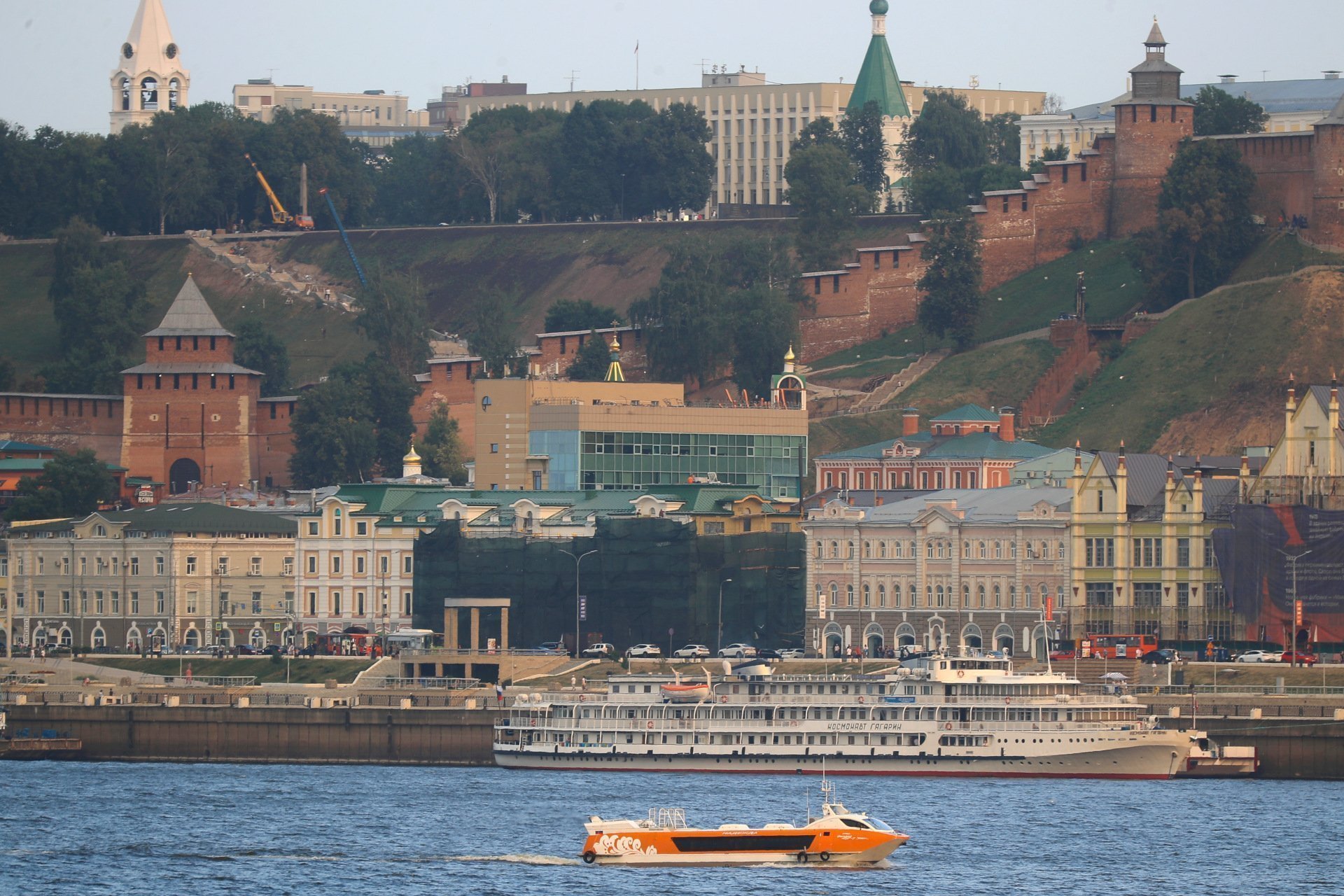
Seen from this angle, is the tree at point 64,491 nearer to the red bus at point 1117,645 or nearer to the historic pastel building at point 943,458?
the historic pastel building at point 943,458

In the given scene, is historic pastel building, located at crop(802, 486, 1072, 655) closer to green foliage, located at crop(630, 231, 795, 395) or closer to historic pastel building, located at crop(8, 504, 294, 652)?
historic pastel building, located at crop(8, 504, 294, 652)

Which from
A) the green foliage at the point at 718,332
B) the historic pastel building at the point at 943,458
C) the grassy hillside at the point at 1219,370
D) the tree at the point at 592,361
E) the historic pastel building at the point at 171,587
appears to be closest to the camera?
the historic pastel building at the point at 171,587

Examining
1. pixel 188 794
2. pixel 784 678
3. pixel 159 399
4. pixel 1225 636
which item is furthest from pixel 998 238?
pixel 188 794

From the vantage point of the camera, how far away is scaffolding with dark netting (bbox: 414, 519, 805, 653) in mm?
150000

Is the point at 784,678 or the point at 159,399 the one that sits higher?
the point at 159,399

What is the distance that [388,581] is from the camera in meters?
160

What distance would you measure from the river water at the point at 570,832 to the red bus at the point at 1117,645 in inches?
622

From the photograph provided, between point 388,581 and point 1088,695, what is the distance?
49839mm

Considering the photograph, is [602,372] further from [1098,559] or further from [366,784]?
[366,784]

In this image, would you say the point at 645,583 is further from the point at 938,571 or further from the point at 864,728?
the point at 864,728

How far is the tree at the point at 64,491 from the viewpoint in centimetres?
17650

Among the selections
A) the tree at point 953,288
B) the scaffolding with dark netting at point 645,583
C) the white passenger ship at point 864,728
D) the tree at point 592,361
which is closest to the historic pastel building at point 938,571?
the scaffolding with dark netting at point 645,583

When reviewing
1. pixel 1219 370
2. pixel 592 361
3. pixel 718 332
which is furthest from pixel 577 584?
pixel 592 361

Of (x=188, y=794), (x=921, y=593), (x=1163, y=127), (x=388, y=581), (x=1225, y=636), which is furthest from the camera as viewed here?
(x=1163, y=127)
